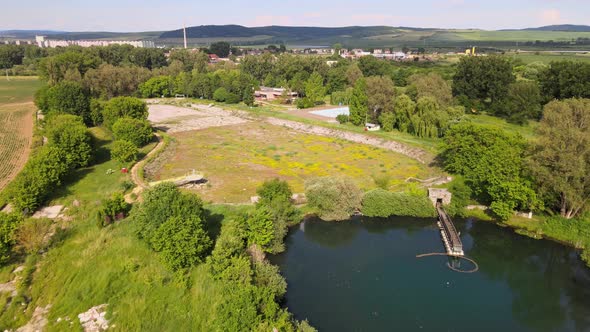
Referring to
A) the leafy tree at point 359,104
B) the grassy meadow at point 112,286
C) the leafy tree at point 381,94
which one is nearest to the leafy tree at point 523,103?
the leafy tree at point 381,94

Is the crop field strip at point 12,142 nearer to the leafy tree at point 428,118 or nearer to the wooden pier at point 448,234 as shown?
the wooden pier at point 448,234

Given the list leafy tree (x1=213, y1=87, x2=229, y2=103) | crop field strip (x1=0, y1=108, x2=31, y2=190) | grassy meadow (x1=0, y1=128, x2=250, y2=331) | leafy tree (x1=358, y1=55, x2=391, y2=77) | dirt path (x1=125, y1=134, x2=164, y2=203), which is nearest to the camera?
grassy meadow (x1=0, y1=128, x2=250, y2=331)

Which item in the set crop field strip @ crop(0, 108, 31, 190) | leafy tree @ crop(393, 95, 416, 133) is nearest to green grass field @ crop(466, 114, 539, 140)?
leafy tree @ crop(393, 95, 416, 133)

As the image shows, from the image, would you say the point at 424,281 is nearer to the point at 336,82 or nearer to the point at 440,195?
the point at 440,195

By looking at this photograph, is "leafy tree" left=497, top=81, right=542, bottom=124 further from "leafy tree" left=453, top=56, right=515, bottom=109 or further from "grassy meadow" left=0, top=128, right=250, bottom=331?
"grassy meadow" left=0, top=128, right=250, bottom=331

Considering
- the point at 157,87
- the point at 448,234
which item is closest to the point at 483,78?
the point at 448,234

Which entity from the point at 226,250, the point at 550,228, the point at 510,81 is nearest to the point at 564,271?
the point at 550,228

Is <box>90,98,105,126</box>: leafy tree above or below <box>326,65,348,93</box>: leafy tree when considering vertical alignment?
below

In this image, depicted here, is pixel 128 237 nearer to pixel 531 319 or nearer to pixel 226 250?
pixel 226 250
